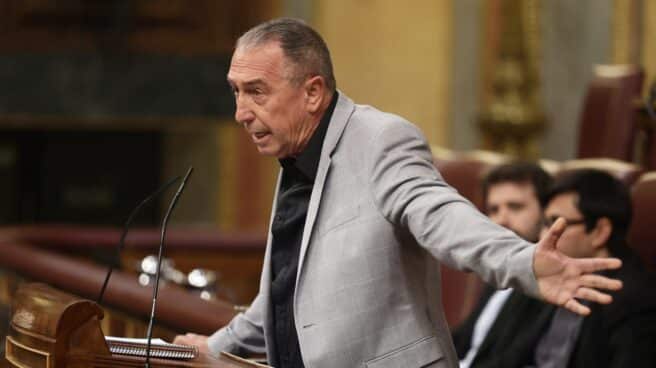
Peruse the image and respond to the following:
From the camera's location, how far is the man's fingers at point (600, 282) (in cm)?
199

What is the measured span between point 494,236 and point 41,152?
6.44 metres

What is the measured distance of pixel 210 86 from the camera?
312 inches

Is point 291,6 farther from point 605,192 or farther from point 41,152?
point 605,192

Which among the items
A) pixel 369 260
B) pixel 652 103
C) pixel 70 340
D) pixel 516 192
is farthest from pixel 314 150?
pixel 652 103

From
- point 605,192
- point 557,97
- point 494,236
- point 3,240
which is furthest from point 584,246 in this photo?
point 557,97

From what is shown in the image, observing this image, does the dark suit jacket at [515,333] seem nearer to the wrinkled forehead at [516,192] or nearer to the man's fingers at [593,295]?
the wrinkled forehead at [516,192]

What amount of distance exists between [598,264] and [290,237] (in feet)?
2.50

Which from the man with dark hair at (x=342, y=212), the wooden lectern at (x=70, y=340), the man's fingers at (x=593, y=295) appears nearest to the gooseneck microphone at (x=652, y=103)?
the man with dark hair at (x=342, y=212)

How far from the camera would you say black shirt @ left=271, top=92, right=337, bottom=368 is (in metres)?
2.57

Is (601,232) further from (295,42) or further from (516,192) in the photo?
(295,42)

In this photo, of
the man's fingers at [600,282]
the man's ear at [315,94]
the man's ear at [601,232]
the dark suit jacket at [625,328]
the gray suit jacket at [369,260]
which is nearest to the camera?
the man's fingers at [600,282]

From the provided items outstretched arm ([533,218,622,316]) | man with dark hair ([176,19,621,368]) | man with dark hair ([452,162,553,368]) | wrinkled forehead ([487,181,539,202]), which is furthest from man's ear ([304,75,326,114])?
wrinkled forehead ([487,181,539,202])

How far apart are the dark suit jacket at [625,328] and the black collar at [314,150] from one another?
937 millimetres

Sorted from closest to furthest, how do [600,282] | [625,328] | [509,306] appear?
[600,282] → [625,328] → [509,306]
